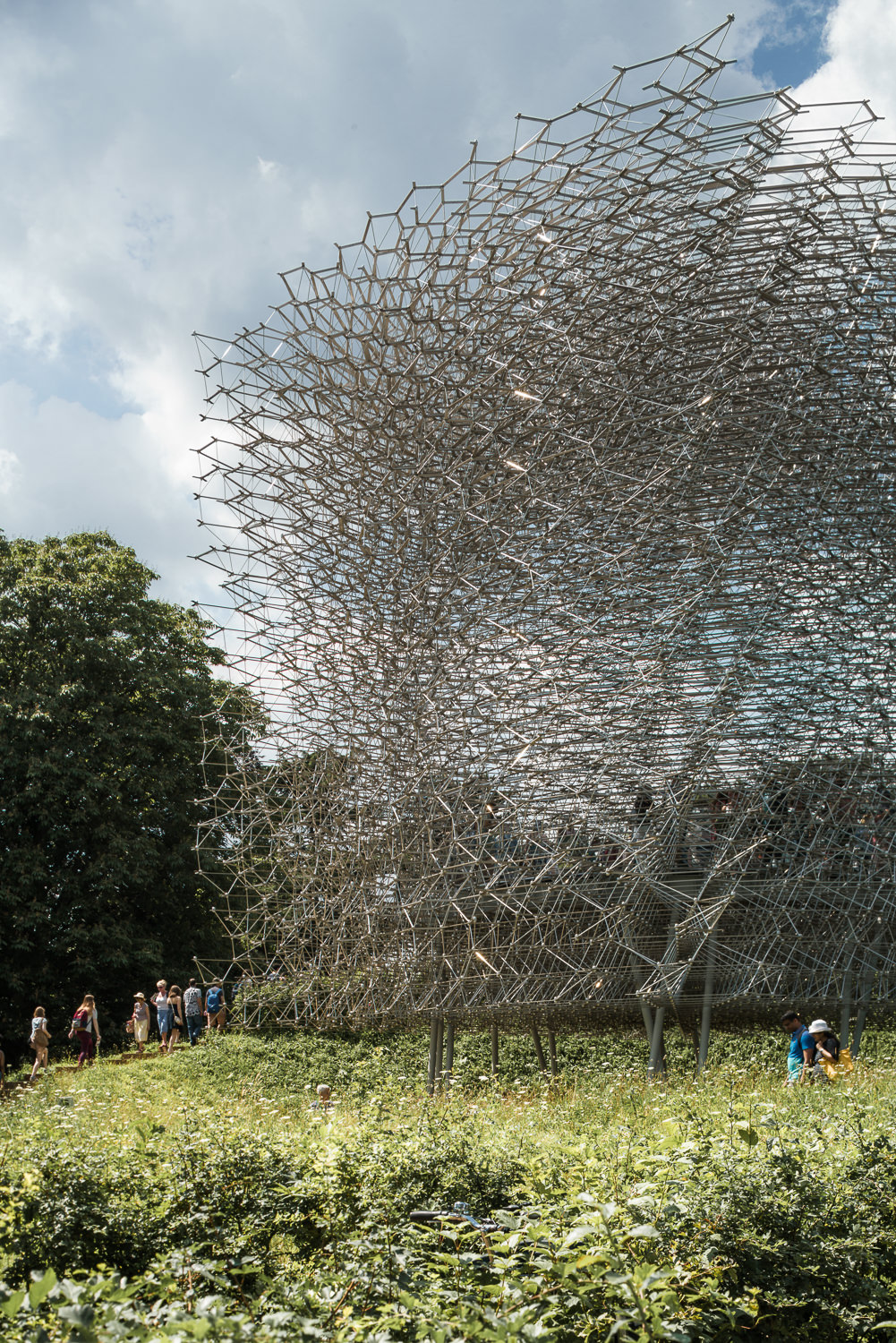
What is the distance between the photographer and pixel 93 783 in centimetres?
2589

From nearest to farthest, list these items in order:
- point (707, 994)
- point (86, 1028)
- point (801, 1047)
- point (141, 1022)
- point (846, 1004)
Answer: point (801, 1047) < point (707, 994) < point (846, 1004) < point (86, 1028) < point (141, 1022)

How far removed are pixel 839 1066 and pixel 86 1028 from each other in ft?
46.5

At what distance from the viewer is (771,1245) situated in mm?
4246

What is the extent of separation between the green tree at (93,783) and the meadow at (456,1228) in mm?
18333

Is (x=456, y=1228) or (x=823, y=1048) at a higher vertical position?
(x=456, y=1228)

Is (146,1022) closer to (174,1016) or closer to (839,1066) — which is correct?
(174,1016)

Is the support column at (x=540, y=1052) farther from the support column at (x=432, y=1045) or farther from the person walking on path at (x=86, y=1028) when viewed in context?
the person walking on path at (x=86, y=1028)

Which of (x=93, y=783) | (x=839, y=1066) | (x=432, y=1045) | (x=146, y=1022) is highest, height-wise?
(x=93, y=783)

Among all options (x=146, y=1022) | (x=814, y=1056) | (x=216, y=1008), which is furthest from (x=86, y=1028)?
(x=814, y=1056)

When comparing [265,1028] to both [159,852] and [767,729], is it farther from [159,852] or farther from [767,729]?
[767,729]

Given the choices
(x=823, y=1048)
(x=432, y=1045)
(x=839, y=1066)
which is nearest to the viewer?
(x=839, y=1066)

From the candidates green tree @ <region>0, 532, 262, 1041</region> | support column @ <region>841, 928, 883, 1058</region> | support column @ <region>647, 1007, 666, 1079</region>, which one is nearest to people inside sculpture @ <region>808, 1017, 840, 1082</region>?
support column @ <region>647, 1007, 666, 1079</region>

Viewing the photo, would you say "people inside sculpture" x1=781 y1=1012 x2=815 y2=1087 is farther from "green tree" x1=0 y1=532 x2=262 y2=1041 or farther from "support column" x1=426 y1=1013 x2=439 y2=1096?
"green tree" x1=0 y1=532 x2=262 y2=1041

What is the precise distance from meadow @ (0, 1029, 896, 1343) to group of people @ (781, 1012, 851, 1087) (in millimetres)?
1793
